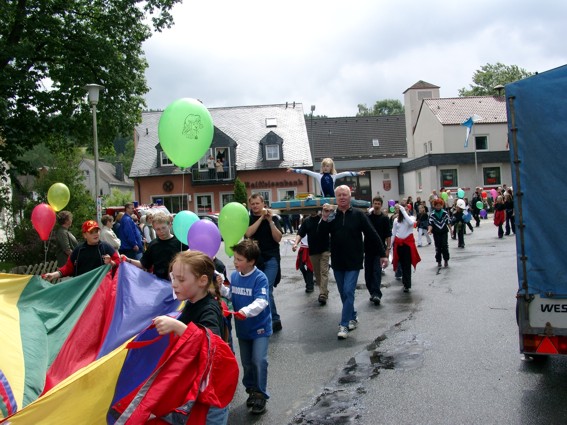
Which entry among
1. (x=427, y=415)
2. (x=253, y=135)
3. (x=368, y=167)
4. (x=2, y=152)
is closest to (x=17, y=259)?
(x=2, y=152)

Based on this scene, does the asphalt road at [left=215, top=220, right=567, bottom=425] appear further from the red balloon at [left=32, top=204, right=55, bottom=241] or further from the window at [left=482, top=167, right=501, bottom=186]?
the window at [left=482, top=167, right=501, bottom=186]

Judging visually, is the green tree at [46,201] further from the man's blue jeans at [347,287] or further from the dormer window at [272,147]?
the dormer window at [272,147]

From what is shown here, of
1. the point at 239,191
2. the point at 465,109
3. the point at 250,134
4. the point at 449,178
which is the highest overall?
the point at 465,109

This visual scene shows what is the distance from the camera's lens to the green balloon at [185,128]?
7199 millimetres

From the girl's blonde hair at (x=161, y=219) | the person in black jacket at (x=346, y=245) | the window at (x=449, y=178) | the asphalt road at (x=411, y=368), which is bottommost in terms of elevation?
the asphalt road at (x=411, y=368)

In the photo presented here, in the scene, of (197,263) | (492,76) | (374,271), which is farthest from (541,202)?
(492,76)

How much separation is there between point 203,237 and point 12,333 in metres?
2.03

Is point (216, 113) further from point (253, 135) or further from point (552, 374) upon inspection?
point (552, 374)

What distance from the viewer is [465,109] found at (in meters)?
49.1

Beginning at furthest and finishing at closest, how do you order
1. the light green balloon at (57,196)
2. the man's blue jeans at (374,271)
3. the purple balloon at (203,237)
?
the light green balloon at (57,196) < the man's blue jeans at (374,271) < the purple balloon at (203,237)

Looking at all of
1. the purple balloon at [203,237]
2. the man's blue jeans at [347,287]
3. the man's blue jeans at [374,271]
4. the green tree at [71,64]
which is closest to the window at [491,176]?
the green tree at [71,64]

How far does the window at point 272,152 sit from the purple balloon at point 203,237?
41230 millimetres

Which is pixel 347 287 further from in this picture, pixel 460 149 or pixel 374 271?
pixel 460 149

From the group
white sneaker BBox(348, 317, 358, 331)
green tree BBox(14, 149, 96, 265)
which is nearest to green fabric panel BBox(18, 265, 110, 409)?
white sneaker BBox(348, 317, 358, 331)
